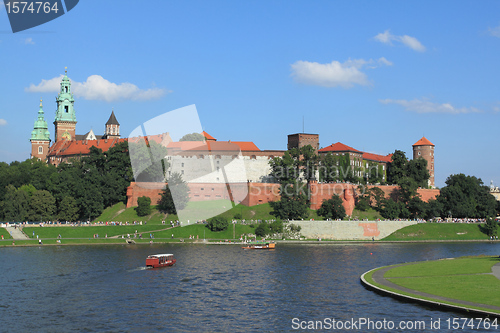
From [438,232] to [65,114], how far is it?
9534 cm

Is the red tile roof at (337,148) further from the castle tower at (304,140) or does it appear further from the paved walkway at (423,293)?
the paved walkway at (423,293)

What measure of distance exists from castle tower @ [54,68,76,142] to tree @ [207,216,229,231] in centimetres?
6982

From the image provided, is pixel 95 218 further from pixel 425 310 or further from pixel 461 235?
pixel 425 310

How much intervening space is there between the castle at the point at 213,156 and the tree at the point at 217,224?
1213cm

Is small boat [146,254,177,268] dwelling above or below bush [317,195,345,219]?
below

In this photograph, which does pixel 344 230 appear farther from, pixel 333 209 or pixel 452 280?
pixel 452 280

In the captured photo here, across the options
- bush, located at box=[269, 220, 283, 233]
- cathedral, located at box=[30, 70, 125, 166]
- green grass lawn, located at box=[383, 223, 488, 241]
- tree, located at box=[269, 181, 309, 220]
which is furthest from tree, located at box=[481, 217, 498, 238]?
cathedral, located at box=[30, 70, 125, 166]

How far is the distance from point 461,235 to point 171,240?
1780 inches

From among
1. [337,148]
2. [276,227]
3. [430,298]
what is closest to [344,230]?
[276,227]

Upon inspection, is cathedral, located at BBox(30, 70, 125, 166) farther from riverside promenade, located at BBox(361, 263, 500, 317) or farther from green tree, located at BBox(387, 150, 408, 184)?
riverside promenade, located at BBox(361, 263, 500, 317)

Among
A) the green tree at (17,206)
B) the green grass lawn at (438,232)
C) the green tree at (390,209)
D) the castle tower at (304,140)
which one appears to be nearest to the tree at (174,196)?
the green tree at (17,206)

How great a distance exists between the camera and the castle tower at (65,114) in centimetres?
13262

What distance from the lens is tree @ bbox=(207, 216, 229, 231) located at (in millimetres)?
75688

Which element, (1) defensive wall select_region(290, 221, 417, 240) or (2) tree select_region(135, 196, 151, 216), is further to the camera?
(2) tree select_region(135, 196, 151, 216)
